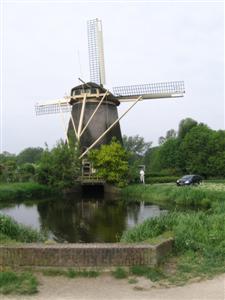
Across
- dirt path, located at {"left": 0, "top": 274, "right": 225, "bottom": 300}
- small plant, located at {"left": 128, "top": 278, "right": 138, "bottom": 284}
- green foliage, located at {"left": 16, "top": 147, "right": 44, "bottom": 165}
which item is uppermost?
green foliage, located at {"left": 16, "top": 147, "right": 44, "bottom": 165}

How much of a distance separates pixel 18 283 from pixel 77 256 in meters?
0.98

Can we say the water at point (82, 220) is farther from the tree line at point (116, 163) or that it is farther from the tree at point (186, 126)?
the tree at point (186, 126)

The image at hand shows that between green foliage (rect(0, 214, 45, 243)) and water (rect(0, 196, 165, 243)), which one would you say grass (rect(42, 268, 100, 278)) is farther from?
water (rect(0, 196, 165, 243))

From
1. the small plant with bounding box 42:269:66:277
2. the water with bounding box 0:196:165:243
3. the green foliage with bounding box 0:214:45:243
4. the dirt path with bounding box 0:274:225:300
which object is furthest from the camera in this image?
the water with bounding box 0:196:165:243

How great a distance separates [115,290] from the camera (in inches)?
218

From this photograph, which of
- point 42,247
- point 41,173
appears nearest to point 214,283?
point 42,247

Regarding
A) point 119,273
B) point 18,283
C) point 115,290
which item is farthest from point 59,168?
point 115,290

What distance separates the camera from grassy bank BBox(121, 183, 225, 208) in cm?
2359

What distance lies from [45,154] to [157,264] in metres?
28.6

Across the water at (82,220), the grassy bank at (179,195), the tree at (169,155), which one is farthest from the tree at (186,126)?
the water at (82,220)

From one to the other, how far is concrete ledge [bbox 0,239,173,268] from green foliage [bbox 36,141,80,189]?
2654 centimetres

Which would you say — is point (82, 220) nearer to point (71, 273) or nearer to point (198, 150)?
point (71, 273)

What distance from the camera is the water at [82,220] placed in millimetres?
14734

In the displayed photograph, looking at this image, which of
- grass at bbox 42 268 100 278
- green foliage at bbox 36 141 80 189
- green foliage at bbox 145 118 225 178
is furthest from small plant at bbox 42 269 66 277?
green foliage at bbox 145 118 225 178
